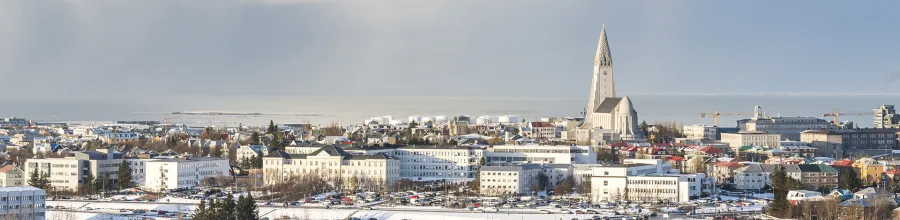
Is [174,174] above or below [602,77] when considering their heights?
below

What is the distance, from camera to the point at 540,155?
2290 inches

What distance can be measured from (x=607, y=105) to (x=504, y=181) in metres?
29.4

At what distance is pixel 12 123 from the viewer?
10819 cm

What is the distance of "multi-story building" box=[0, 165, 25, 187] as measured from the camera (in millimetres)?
53375

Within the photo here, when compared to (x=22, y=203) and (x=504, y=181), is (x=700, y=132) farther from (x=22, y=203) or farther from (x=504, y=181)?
(x=22, y=203)

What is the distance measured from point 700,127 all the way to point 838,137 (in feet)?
37.1

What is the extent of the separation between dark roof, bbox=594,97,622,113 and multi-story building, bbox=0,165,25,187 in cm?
3211

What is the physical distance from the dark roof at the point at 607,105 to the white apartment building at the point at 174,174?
28.1 metres

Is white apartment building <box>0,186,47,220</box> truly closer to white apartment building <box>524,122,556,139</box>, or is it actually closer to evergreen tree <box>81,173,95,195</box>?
A: evergreen tree <box>81,173,95,195</box>

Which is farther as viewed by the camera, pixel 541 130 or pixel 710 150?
pixel 541 130

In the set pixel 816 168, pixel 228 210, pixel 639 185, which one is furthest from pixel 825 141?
pixel 228 210

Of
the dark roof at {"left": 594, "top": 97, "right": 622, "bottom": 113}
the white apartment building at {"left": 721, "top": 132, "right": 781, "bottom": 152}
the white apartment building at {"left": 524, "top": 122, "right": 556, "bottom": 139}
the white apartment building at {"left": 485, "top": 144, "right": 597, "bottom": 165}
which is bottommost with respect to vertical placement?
the white apartment building at {"left": 485, "top": 144, "right": 597, "bottom": 165}

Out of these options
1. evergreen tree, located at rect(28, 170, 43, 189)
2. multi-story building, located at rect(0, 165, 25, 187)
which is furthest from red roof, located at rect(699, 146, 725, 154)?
evergreen tree, located at rect(28, 170, 43, 189)

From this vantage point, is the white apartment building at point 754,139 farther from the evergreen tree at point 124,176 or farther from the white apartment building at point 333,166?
the evergreen tree at point 124,176
